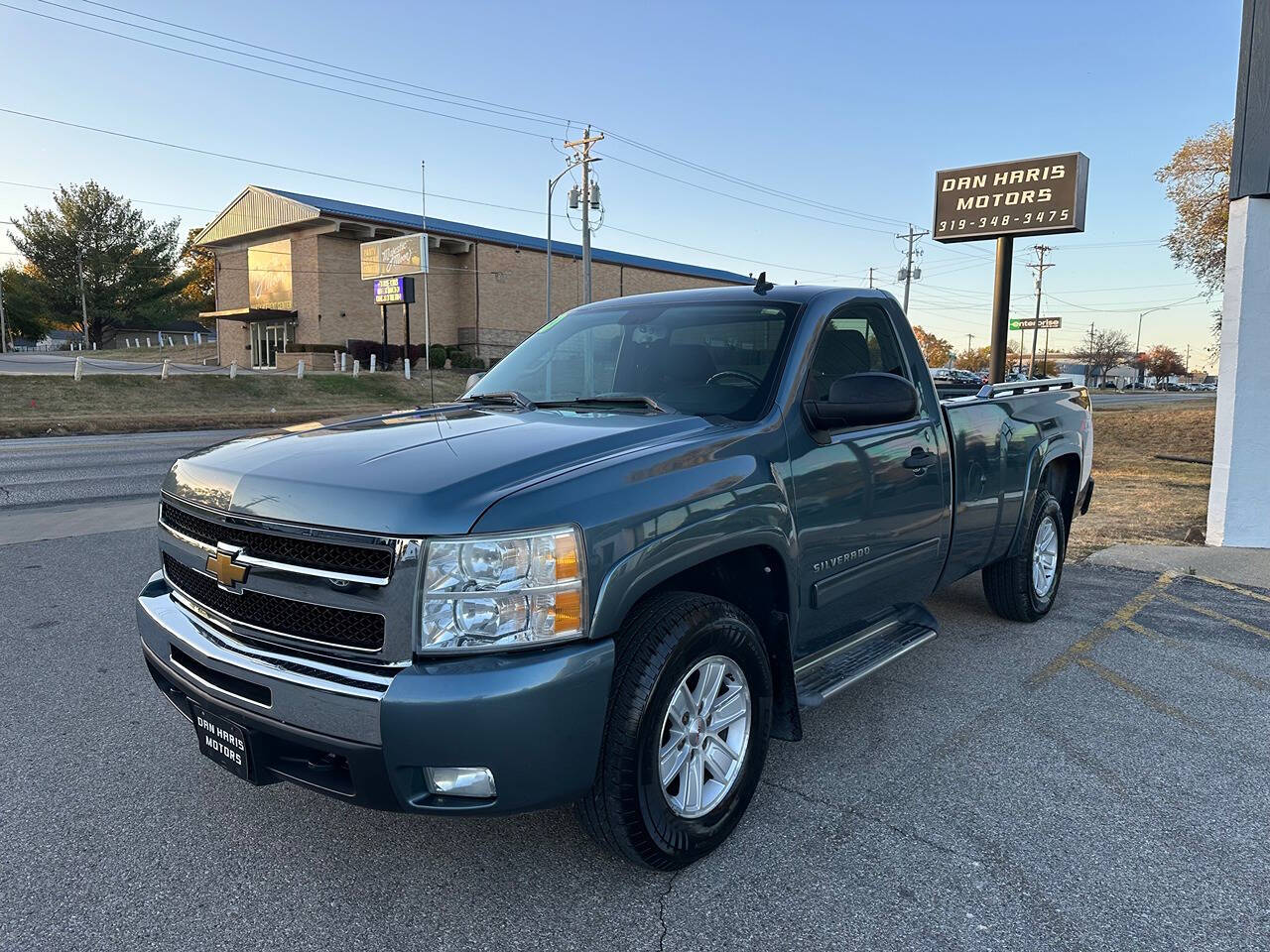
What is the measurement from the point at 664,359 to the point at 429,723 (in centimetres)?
205

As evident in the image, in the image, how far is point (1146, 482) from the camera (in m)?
13.0

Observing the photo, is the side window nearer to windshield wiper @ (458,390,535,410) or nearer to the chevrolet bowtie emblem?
windshield wiper @ (458,390,535,410)

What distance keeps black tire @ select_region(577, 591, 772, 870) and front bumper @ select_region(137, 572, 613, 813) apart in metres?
0.10

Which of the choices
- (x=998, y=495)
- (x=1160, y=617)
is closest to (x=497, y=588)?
(x=998, y=495)

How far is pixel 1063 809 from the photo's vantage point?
3225mm

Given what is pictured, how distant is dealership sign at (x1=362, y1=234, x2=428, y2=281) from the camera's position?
140ft

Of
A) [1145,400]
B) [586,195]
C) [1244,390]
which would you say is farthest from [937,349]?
[1244,390]

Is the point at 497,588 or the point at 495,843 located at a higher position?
the point at 497,588

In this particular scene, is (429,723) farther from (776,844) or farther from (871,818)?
(871,818)

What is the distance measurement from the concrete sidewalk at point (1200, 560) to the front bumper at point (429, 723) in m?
6.46

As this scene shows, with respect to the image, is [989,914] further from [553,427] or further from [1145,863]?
[553,427]

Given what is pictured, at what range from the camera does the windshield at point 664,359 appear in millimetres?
3471

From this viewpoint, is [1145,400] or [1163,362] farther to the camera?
[1163,362]

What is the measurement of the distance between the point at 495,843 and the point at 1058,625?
412 centimetres
